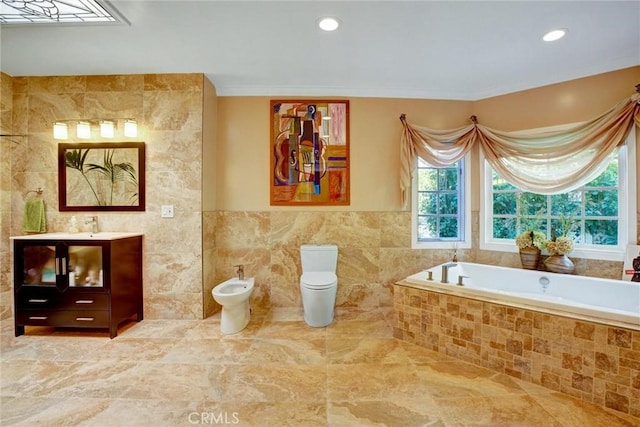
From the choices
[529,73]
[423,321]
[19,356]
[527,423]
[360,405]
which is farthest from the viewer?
[529,73]

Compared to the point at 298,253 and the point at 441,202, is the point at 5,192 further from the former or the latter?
the point at 441,202

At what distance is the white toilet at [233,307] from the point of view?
92.6 inches

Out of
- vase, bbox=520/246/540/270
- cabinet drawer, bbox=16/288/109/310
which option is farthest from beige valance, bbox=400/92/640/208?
cabinet drawer, bbox=16/288/109/310

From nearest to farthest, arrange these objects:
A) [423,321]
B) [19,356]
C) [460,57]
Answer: [19,356] → [423,321] → [460,57]

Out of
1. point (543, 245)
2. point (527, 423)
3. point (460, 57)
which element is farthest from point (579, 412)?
point (460, 57)

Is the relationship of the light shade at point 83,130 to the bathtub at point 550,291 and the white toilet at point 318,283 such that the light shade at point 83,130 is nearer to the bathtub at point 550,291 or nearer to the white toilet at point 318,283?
the white toilet at point 318,283

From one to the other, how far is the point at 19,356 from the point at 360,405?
2.56 m

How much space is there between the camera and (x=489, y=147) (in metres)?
2.91

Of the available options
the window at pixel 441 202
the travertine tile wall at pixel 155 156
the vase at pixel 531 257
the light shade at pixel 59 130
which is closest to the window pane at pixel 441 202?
the window at pixel 441 202

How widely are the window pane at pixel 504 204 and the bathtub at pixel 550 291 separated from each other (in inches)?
28.0

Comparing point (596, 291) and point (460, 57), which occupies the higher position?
point (460, 57)

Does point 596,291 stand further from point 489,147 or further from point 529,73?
point 529,73

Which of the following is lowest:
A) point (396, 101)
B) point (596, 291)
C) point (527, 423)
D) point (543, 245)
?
point (527, 423)

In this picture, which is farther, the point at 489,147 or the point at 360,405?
the point at 489,147
